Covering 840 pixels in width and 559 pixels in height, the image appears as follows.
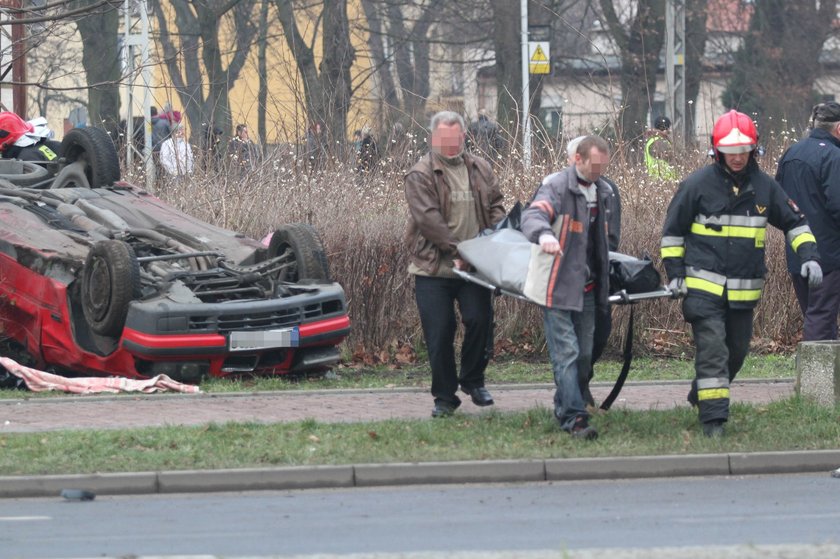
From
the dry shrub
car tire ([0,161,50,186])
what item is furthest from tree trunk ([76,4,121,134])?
car tire ([0,161,50,186])

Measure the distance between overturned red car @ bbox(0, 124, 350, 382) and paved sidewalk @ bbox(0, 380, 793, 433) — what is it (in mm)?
542

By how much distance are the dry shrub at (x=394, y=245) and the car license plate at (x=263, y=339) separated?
1.89 meters

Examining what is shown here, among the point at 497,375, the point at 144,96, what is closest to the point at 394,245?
the point at 497,375

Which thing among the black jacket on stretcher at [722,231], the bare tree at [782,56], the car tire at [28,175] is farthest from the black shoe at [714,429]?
the bare tree at [782,56]

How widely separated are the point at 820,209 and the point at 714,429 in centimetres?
266

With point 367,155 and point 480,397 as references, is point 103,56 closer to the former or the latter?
point 367,155

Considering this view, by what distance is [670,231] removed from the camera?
29.2 feet

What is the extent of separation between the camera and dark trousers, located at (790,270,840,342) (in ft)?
35.4

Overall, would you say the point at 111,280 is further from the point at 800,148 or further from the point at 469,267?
the point at 800,148

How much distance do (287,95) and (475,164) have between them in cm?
974

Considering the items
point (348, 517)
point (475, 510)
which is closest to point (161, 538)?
point (348, 517)

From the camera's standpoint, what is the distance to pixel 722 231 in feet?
28.9

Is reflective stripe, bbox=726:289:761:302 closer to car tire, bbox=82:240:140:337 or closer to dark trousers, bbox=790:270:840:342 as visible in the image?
dark trousers, bbox=790:270:840:342

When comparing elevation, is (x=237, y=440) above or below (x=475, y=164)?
below
